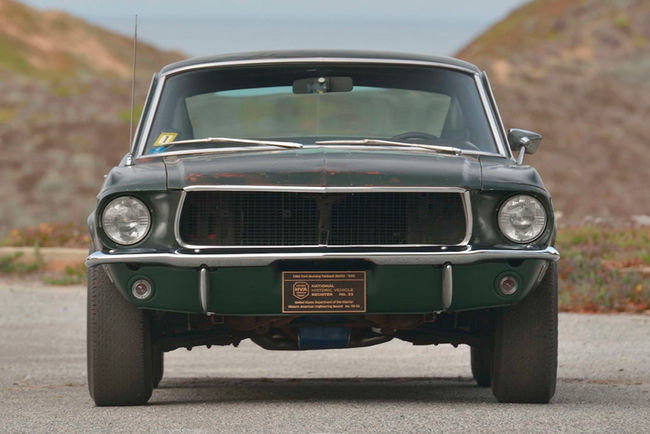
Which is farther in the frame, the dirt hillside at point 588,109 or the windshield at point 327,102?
the dirt hillside at point 588,109

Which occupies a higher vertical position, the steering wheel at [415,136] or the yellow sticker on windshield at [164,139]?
the steering wheel at [415,136]

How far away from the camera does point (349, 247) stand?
5965 millimetres

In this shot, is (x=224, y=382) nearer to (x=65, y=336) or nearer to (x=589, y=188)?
(x=65, y=336)

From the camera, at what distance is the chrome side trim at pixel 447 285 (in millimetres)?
5930

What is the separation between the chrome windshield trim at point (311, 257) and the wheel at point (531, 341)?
0.41 m

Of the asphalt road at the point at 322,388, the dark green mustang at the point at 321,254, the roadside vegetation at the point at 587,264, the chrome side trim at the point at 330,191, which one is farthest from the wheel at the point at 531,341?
the roadside vegetation at the point at 587,264

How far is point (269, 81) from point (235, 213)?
1.64m

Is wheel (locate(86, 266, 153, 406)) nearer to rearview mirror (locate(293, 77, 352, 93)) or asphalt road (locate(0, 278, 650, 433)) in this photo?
asphalt road (locate(0, 278, 650, 433))

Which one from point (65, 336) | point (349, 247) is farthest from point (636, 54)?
point (349, 247)

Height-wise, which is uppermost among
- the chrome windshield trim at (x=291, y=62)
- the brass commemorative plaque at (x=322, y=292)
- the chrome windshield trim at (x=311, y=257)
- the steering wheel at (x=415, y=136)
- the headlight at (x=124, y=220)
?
the chrome windshield trim at (x=291, y=62)

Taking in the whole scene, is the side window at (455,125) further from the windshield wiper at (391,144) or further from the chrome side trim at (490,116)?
the windshield wiper at (391,144)

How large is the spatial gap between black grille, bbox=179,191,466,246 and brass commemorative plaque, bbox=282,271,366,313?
16 cm

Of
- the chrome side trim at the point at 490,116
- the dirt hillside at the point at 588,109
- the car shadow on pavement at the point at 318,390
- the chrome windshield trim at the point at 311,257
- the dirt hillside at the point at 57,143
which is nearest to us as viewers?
the chrome windshield trim at the point at 311,257

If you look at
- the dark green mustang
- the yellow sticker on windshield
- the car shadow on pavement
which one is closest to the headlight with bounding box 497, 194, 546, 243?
the dark green mustang
